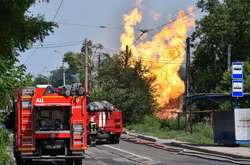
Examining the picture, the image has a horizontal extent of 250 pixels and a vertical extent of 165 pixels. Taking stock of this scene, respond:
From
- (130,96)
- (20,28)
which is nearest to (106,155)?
(20,28)

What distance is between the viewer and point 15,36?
10078 mm

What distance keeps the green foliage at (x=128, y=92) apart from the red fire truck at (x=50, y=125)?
38982mm

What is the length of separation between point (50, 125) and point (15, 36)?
1198 cm

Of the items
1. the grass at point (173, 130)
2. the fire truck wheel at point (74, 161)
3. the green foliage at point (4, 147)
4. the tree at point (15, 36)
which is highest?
the tree at point (15, 36)

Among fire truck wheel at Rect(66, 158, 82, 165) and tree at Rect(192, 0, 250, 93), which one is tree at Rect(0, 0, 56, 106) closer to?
fire truck wheel at Rect(66, 158, 82, 165)

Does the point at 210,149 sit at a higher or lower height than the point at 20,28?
lower

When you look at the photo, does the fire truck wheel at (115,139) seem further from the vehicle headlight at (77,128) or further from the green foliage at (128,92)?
the green foliage at (128,92)

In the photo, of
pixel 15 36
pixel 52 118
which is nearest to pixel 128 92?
pixel 52 118

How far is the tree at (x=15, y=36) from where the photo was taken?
29.9ft

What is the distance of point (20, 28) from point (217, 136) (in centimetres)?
2478

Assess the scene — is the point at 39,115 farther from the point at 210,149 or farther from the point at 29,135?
the point at 210,149

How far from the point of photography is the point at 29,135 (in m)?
21.5

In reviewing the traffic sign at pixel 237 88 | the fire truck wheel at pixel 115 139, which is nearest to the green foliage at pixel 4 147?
the traffic sign at pixel 237 88

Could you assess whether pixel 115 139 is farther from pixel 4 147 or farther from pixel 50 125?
pixel 4 147
